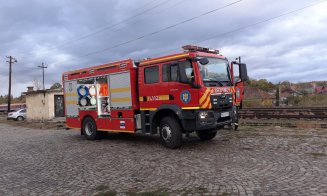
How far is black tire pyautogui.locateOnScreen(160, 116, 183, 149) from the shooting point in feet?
32.0

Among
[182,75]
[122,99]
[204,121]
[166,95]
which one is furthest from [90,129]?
[204,121]

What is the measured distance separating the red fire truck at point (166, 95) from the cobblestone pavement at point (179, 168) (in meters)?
0.78

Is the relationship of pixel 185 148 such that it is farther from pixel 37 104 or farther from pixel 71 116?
pixel 37 104

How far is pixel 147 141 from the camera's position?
479 inches

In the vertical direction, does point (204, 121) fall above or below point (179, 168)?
above

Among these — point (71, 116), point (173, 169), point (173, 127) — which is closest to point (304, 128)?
point (173, 127)

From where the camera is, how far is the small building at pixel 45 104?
32.8 metres

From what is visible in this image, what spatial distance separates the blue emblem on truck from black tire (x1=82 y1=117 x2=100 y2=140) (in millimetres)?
5024

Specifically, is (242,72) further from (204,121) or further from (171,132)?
(171,132)

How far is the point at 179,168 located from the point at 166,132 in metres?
2.57

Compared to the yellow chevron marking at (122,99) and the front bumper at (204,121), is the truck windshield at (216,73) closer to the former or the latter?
the front bumper at (204,121)

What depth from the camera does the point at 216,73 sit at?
999 cm

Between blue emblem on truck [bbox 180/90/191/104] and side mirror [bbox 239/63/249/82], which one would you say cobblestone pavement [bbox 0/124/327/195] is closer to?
blue emblem on truck [bbox 180/90/191/104]

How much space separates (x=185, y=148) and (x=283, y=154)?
9.56 ft
